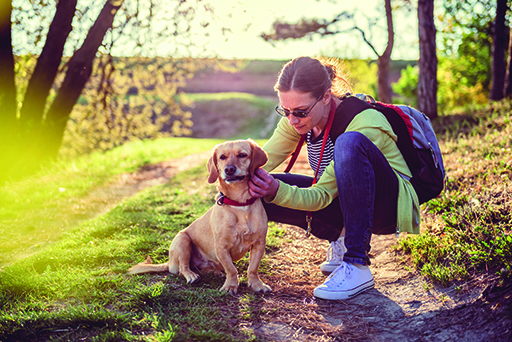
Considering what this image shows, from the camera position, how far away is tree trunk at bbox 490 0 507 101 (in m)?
10.4

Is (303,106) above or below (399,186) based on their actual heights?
above

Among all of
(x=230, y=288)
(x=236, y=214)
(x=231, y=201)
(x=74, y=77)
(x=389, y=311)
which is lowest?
(x=389, y=311)

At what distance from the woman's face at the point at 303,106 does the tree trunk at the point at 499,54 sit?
389 inches

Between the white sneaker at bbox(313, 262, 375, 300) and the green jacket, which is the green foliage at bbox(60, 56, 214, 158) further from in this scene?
the white sneaker at bbox(313, 262, 375, 300)

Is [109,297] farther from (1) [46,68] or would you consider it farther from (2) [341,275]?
(1) [46,68]

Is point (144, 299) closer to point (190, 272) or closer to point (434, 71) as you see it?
point (190, 272)

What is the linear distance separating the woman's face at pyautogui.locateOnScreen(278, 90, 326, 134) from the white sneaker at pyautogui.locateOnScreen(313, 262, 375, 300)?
1.23m

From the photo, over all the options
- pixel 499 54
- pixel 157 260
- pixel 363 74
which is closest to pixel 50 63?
pixel 157 260

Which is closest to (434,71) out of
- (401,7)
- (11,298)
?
(401,7)

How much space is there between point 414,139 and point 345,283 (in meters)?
1.34

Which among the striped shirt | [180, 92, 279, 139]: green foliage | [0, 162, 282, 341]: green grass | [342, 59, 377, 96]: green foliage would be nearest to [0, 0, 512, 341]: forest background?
[0, 162, 282, 341]: green grass

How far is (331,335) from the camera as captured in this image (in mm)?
2326

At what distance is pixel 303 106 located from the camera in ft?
9.98

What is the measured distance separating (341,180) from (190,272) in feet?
5.02
